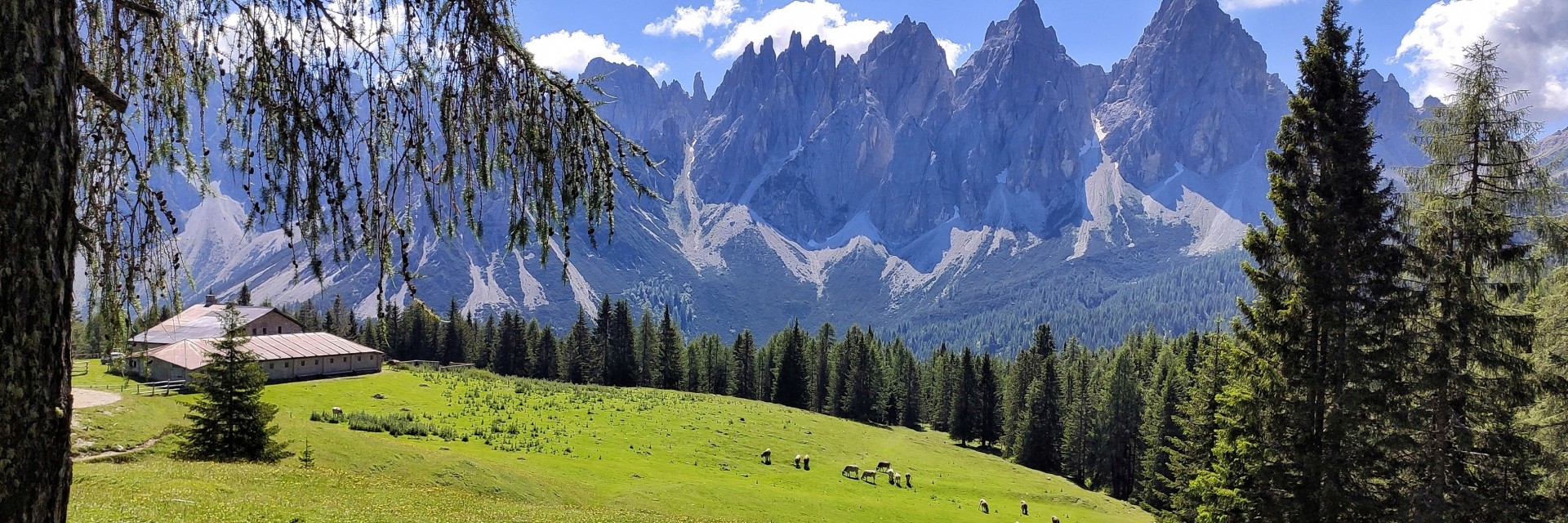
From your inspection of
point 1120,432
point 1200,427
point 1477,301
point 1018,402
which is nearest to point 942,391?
point 1018,402

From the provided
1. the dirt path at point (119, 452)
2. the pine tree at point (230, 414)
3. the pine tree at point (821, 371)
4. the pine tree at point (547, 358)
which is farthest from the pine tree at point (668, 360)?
the pine tree at point (230, 414)

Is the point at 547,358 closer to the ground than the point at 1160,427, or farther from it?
farther from it

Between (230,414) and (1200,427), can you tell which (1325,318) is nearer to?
(1200,427)

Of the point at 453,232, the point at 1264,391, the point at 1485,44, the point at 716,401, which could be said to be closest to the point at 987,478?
the point at 716,401

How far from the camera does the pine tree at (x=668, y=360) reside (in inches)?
3760

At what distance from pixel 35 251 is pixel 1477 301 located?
77.4ft

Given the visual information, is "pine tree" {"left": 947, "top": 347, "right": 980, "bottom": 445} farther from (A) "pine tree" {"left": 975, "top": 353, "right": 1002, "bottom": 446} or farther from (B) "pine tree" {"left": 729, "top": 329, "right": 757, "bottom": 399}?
(B) "pine tree" {"left": 729, "top": 329, "right": 757, "bottom": 399}

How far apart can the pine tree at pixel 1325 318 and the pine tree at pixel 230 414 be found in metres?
28.7

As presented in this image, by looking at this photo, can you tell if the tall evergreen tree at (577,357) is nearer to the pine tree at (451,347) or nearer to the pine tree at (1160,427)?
the pine tree at (451,347)

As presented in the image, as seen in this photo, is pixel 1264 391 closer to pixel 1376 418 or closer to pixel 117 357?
pixel 1376 418

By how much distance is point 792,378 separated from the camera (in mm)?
93625

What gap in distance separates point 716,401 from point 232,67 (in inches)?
2684

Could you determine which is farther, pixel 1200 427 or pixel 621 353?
pixel 621 353

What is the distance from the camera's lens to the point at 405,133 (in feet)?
17.7
